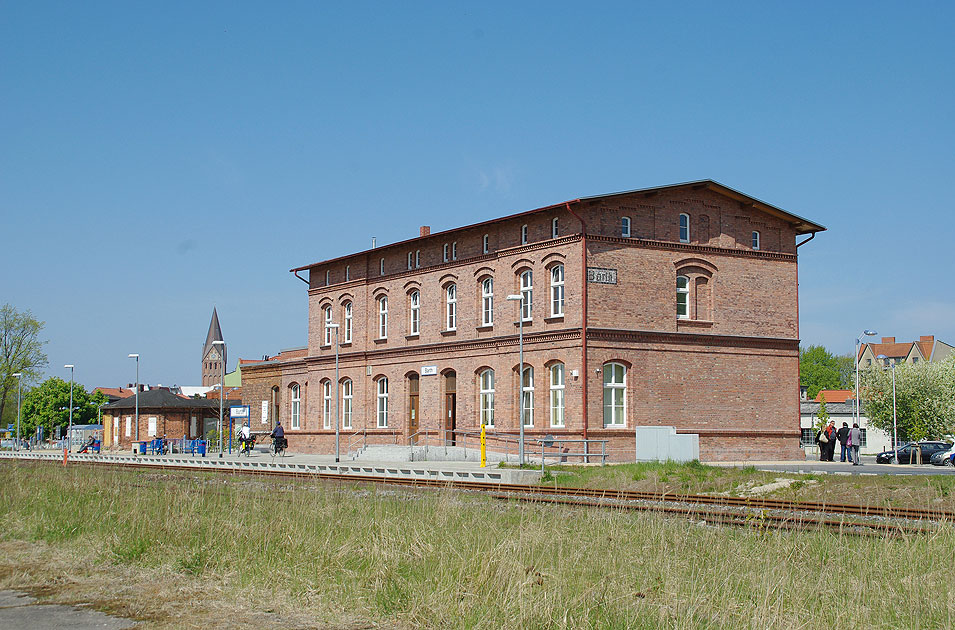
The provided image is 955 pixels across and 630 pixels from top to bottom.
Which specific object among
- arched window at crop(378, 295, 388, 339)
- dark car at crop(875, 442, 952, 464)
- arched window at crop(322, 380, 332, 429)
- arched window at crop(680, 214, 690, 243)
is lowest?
dark car at crop(875, 442, 952, 464)

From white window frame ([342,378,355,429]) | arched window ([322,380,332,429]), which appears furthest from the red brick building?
arched window ([322,380,332,429])

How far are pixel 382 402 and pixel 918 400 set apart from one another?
43795 mm

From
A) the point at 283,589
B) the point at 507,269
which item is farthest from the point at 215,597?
the point at 507,269

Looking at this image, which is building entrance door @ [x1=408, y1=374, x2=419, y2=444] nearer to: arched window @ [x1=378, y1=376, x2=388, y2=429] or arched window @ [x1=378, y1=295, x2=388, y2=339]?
arched window @ [x1=378, y1=376, x2=388, y2=429]

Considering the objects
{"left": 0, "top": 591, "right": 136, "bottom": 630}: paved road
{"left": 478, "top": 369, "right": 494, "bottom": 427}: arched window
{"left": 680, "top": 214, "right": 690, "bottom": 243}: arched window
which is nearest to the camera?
{"left": 0, "top": 591, "right": 136, "bottom": 630}: paved road

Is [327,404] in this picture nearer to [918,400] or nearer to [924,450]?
[924,450]

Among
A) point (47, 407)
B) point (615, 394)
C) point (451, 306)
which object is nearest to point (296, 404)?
point (451, 306)

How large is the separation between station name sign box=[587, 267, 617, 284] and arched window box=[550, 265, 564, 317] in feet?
4.38

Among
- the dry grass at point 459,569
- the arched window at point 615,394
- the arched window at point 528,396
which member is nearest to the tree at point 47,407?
the arched window at point 528,396

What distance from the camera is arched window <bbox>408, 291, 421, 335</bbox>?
1635 inches

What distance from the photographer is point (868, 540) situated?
9.02 m

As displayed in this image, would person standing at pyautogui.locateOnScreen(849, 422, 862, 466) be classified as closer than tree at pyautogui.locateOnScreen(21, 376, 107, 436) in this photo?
Yes

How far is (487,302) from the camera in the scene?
124 ft

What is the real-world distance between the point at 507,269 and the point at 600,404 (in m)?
6.82
